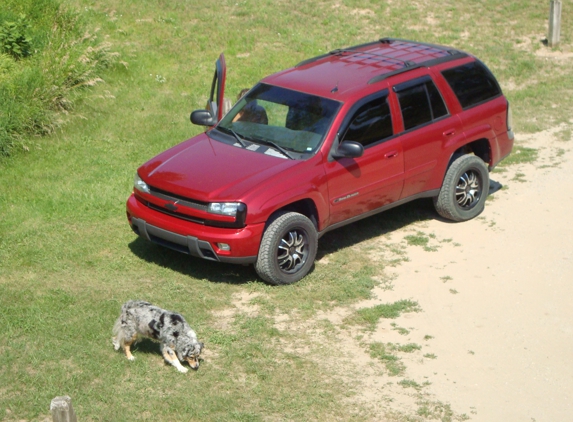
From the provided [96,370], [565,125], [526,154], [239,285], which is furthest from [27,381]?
[565,125]

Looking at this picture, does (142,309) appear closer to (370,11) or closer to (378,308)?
(378,308)

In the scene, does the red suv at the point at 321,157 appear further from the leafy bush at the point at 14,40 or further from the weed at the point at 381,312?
the leafy bush at the point at 14,40

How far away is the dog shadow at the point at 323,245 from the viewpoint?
888cm

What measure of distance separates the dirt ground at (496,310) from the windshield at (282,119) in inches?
69.2

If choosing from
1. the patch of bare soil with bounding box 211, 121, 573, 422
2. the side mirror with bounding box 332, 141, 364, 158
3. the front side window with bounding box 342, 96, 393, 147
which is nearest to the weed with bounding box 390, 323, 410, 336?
the patch of bare soil with bounding box 211, 121, 573, 422

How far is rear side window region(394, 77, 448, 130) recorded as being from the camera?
945cm

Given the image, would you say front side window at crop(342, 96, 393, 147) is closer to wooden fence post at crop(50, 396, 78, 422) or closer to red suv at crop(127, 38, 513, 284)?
red suv at crop(127, 38, 513, 284)

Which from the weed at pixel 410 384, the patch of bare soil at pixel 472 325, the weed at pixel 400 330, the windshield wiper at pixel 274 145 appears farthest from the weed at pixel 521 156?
the weed at pixel 410 384

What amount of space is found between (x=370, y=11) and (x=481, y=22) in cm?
234

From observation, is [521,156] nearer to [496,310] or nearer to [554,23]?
[496,310]

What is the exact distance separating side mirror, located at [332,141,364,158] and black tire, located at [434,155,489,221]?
1.86 meters

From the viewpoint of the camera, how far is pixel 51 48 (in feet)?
46.9

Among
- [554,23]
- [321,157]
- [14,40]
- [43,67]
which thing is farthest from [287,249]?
[554,23]

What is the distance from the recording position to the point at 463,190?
33.8 ft
